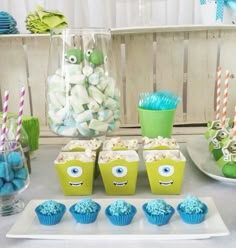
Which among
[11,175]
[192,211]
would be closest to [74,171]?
[11,175]

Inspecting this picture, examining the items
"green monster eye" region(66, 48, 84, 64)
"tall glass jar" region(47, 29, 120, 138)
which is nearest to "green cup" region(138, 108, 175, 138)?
"tall glass jar" region(47, 29, 120, 138)

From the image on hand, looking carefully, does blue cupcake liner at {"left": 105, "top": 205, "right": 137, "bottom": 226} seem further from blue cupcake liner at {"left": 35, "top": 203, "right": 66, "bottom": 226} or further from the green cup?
the green cup

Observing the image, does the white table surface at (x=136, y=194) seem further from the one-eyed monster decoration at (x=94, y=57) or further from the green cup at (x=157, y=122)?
the one-eyed monster decoration at (x=94, y=57)

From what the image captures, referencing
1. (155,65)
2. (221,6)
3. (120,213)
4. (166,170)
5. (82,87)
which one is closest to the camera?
(120,213)

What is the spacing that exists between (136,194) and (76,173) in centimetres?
11

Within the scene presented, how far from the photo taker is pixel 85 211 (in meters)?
0.58

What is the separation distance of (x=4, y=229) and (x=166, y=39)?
0.65 metres

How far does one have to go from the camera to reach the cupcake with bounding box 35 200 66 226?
1.90ft

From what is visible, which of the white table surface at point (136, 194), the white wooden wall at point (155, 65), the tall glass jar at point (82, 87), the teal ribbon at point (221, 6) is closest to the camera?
the white table surface at point (136, 194)

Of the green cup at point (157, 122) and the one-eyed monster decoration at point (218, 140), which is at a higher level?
the green cup at point (157, 122)

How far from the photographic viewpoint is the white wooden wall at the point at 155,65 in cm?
103

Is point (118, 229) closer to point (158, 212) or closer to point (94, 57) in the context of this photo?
point (158, 212)

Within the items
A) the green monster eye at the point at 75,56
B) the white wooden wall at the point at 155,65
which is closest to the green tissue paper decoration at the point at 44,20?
the white wooden wall at the point at 155,65

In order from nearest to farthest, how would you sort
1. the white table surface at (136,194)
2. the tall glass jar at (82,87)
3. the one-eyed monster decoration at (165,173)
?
the white table surface at (136,194) < the one-eyed monster decoration at (165,173) < the tall glass jar at (82,87)
